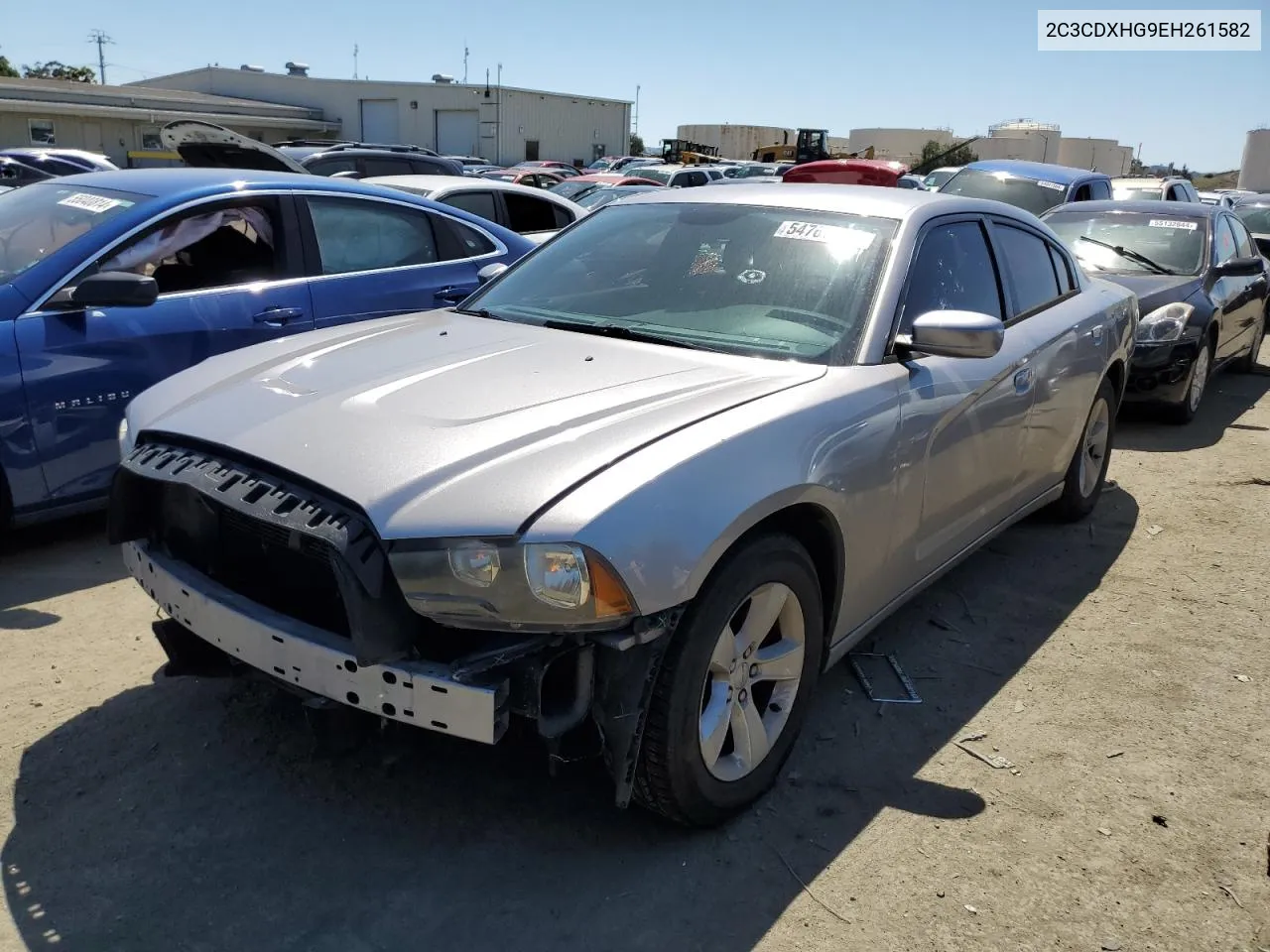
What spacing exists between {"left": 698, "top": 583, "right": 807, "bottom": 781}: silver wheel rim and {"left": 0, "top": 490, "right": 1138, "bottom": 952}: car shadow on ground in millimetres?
207

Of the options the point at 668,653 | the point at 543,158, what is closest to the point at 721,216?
the point at 668,653

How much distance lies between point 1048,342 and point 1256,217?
12954mm

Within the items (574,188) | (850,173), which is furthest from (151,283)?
(574,188)

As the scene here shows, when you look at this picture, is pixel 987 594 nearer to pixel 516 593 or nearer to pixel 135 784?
pixel 516 593

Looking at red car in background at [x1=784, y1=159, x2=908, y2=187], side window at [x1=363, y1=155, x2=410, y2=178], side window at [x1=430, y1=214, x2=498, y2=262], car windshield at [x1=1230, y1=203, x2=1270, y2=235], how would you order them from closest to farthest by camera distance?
1. side window at [x1=430, y1=214, x2=498, y2=262]
2. red car in background at [x1=784, y1=159, x2=908, y2=187]
3. car windshield at [x1=1230, y1=203, x2=1270, y2=235]
4. side window at [x1=363, y1=155, x2=410, y2=178]

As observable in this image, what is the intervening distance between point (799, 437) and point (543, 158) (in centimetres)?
5003

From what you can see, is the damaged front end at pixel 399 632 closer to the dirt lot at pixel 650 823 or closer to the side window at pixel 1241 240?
the dirt lot at pixel 650 823

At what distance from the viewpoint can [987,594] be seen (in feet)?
14.6

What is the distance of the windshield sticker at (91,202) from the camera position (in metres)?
4.73

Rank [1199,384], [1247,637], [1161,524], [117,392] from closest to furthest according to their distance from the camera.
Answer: [1247,637] → [117,392] → [1161,524] → [1199,384]

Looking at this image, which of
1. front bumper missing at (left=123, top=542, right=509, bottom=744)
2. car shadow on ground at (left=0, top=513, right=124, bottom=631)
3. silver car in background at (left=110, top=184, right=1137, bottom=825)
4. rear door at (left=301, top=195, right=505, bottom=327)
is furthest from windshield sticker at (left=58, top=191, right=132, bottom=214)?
front bumper missing at (left=123, top=542, right=509, bottom=744)

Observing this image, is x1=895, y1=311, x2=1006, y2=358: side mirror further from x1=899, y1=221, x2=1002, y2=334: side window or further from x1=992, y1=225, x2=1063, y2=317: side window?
x1=992, y1=225, x2=1063, y2=317: side window

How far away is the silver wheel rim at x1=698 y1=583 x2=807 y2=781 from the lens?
262cm

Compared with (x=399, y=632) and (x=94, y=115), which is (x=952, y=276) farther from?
(x=94, y=115)
